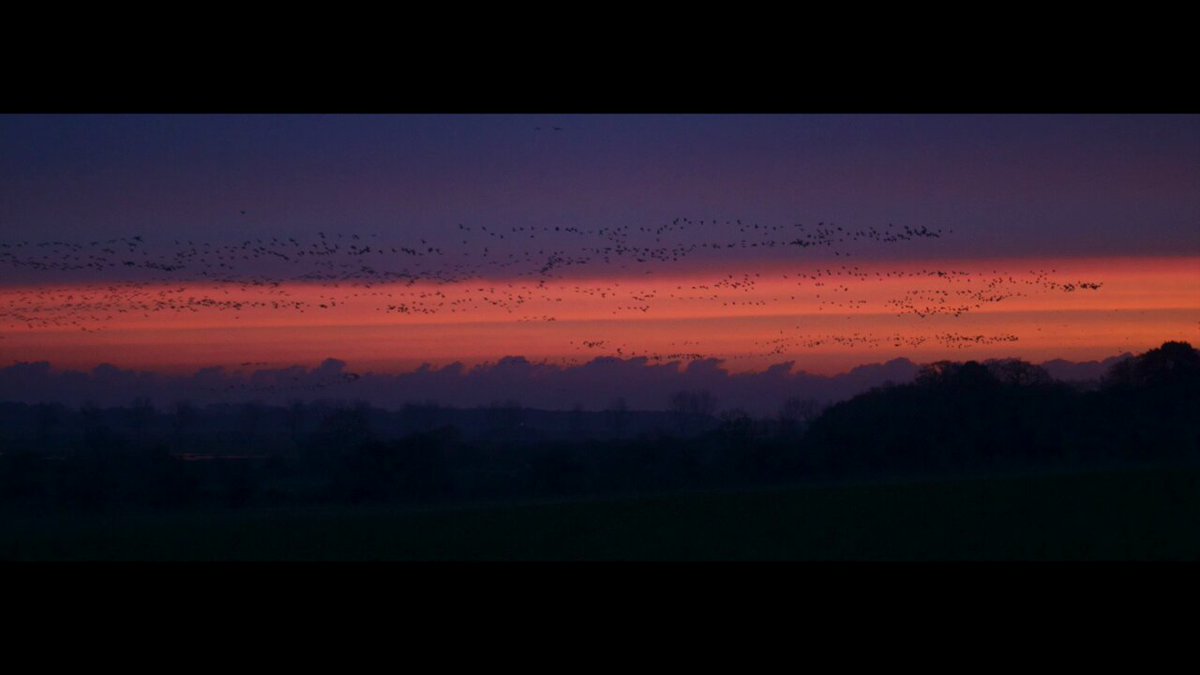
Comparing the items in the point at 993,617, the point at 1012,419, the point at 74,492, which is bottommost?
the point at 993,617

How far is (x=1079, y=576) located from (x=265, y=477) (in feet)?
16.9

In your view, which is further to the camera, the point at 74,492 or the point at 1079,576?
the point at 74,492

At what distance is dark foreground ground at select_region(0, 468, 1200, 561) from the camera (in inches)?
235

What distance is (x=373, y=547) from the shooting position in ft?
20.2

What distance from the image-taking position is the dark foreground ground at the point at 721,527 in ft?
19.6

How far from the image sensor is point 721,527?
20.8ft
